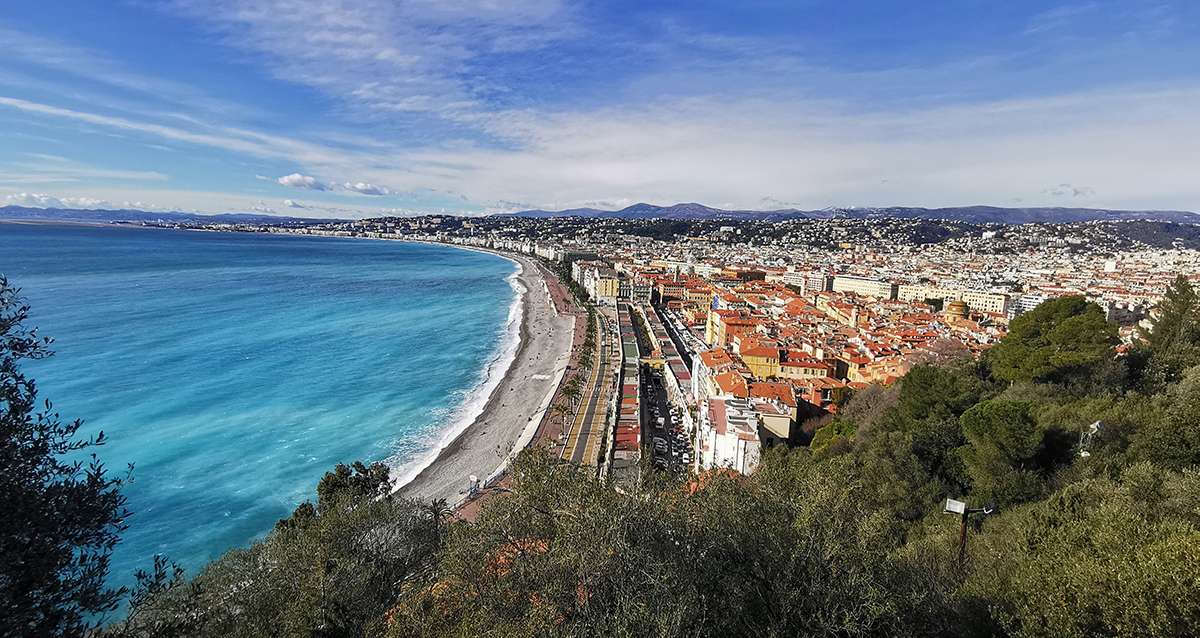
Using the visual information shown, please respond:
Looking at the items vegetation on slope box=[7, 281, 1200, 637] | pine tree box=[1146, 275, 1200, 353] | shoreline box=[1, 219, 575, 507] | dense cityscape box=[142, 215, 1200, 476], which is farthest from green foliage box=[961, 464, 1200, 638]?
pine tree box=[1146, 275, 1200, 353]

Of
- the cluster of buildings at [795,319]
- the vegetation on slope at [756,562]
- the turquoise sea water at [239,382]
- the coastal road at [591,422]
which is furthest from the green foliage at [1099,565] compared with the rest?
the turquoise sea water at [239,382]

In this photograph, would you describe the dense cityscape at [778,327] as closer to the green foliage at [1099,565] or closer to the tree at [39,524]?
the green foliage at [1099,565]

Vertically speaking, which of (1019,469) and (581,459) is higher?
(1019,469)

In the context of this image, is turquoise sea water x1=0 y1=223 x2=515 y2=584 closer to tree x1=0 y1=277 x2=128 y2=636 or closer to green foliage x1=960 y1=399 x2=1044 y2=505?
tree x1=0 y1=277 x2=128 y2=636

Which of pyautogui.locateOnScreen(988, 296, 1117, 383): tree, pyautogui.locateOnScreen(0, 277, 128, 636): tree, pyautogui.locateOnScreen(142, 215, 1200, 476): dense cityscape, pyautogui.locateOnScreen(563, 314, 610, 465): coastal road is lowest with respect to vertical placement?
pyautogui.locateOnScreen(563, 314, 610, 465): coastal road

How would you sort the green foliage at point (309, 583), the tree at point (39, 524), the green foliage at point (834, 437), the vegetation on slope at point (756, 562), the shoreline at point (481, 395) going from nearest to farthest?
the tree at point (39, 524) → the vegetation on slope at point (756, 562) → the green foliage at point (309, 583) → the green foliage at point (834, 437) → the shoreline at point (481, 395)

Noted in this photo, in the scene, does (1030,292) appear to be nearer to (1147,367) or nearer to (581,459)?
(1147,367)

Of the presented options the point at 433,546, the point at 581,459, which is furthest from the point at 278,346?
the point at 433,546
